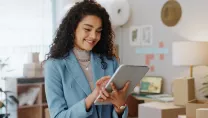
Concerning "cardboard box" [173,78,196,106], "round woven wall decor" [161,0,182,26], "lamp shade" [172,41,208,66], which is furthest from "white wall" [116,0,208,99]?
"cardboard box" [173,78,196,106]

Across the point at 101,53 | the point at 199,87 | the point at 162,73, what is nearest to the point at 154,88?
the point at 162,73

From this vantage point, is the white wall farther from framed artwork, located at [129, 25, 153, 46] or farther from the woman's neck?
the woman's neck

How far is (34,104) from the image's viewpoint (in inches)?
169

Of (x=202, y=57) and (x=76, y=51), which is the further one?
(x=202, y=57)

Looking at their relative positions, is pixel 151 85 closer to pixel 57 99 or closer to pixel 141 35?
pixel 141 35

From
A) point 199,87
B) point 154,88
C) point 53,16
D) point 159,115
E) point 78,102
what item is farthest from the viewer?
point 53,16

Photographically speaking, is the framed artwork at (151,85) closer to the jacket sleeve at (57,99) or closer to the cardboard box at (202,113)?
the cardboard box at (202,113)

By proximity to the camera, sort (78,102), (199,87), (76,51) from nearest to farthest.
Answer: (78,102) < (76,51) < (199,87)

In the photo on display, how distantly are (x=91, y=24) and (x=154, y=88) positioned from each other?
9.59 ft

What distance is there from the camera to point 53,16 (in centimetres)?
467

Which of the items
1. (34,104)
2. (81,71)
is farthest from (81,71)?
(34,104)

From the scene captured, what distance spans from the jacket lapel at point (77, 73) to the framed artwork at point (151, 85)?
2864 mm

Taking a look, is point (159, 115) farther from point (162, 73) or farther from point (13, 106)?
point (13, 106)

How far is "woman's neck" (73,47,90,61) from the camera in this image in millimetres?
1357
